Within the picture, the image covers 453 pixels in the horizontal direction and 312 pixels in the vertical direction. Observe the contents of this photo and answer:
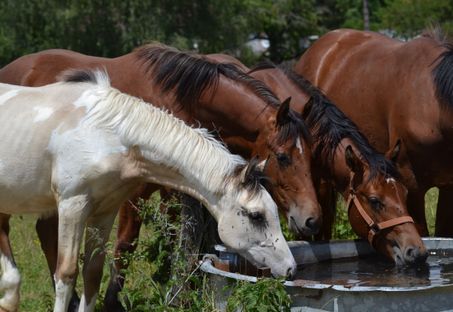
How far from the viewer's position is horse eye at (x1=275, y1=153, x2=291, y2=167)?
Answer: 5301 mm

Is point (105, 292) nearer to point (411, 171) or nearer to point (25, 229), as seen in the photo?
point (411, 171)

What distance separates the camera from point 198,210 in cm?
548

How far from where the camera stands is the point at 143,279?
494 cm

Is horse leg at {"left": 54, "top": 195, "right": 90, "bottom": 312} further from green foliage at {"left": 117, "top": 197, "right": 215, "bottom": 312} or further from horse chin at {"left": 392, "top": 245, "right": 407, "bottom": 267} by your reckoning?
horse chin at {"left": 392, "top": 245, "right": 407, "bottom": 267}

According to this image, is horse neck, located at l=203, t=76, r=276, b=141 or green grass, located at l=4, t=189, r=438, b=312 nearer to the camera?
green grass, located at l=4, t=189, r=438, b=312

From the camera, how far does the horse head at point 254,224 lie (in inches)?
180

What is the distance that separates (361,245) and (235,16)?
20.5 meters

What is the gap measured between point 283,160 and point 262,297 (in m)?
1.20

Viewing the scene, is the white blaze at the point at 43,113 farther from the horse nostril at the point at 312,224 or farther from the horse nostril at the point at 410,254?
the horse nostril at the point at 410,254

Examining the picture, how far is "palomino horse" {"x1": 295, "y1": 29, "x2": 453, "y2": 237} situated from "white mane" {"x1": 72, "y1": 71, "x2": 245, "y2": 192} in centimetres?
182

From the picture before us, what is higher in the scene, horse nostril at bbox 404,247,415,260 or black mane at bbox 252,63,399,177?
black mane at bbox 252,63,399,177

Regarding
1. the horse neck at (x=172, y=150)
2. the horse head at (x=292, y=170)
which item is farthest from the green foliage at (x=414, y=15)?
the horse neck at (x=172, y=150)

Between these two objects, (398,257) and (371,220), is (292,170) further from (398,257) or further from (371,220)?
(398,257)

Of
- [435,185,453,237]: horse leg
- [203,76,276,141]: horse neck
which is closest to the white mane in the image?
[203,76,276,141]: horse neck
